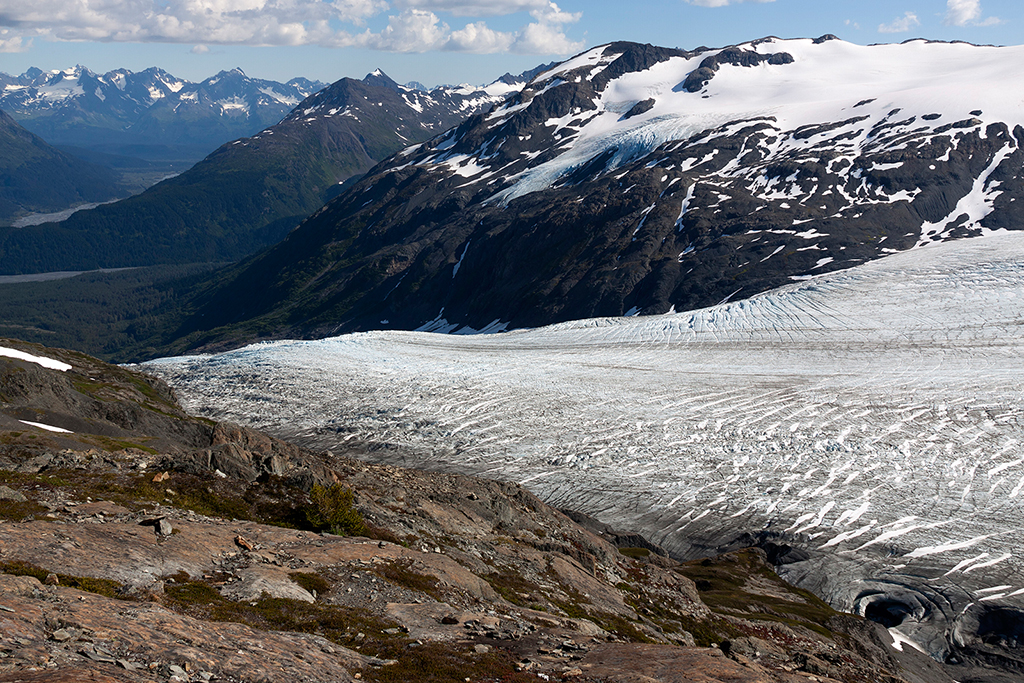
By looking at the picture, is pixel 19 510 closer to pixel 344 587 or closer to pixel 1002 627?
pixel 344 587

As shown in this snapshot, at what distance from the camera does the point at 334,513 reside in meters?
24.0

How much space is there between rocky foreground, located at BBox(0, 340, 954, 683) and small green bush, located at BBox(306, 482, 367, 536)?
0.07 metres

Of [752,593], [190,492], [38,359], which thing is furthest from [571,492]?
[38,359]

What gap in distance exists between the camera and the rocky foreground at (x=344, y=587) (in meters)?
14.2

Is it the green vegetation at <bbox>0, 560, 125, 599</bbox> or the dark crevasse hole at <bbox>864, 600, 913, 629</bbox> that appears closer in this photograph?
→ the green vegetation at <bbox>0, 560, 125, 599</bbox>

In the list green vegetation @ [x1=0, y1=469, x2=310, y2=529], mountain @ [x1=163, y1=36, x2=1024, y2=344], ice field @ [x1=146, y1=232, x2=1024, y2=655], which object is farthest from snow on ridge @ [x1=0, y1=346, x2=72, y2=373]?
mountain @ [x1=163, y1=36, x2=1024, y2=344]

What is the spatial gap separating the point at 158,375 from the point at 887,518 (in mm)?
67133

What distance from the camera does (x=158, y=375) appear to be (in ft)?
247

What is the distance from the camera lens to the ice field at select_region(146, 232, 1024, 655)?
3816 centimetres

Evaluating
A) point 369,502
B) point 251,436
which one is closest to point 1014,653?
point 369,502

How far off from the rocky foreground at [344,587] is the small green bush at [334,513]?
0.23ft

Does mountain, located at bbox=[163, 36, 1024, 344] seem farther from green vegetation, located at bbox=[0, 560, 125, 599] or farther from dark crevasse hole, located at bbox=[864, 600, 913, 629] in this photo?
green vegetation, located at bbox=[0, 560, 125, 599]

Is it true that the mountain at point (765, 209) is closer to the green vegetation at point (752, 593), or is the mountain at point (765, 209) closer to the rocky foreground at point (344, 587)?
the green vegetation at point (752, 593)

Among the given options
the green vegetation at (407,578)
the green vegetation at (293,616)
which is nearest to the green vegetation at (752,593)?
the green vegetation at (407,578)
